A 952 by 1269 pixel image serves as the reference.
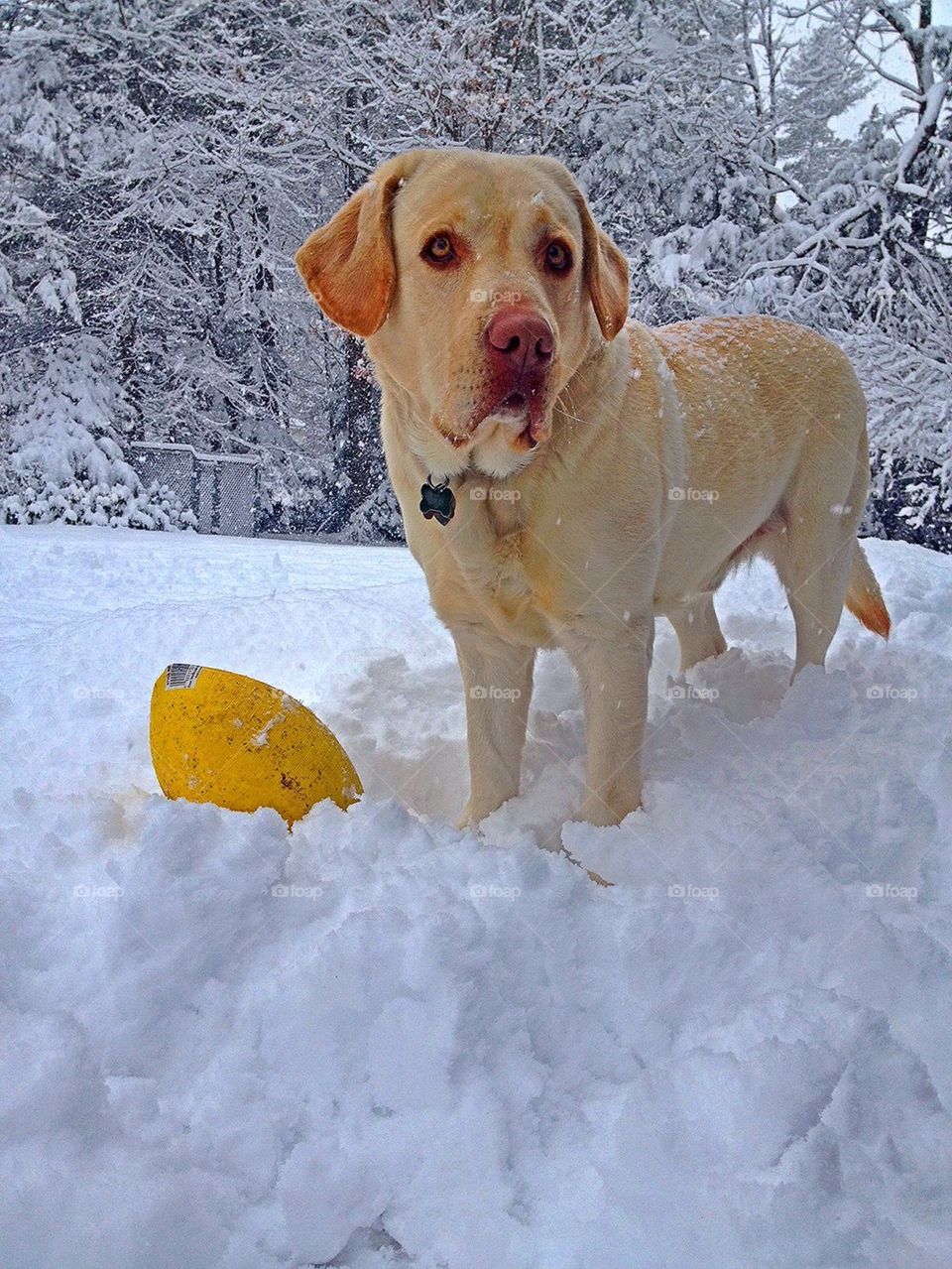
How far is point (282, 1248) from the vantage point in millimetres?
1346

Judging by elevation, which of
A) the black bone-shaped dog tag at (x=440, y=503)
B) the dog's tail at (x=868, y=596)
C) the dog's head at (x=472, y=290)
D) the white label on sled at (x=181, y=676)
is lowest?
the dog's tail at (x=868, y=596)

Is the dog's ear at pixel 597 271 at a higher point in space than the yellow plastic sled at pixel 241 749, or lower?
higher

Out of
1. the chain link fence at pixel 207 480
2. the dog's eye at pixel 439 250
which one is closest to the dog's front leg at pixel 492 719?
the dog's eye at pixel 439 250

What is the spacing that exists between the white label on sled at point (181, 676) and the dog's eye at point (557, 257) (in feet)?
4.76

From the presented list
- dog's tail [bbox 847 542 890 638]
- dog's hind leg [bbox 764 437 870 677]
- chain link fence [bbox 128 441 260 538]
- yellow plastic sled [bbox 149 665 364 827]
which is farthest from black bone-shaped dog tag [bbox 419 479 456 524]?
chain link fence [bbox 128 441 260 538]

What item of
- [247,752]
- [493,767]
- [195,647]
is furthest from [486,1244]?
[195,647]

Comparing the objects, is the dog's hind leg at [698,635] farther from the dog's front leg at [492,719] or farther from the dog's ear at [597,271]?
the dog's ear at [597,271]

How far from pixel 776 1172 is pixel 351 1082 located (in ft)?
2.18

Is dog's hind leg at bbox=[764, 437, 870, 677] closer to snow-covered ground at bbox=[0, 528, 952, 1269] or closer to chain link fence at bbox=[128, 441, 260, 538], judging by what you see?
snow-covered ground at bbox=[0, 528, 952, 1269]

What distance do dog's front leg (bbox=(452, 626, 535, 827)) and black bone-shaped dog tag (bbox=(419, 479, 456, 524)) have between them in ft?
1.62

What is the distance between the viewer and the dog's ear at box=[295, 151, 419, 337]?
245 centimetres

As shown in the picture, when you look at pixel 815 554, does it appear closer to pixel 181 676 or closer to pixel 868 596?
pixel 868 596

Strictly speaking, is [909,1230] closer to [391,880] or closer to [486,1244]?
[486,1244]

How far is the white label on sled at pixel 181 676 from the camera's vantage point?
2.66 metres
